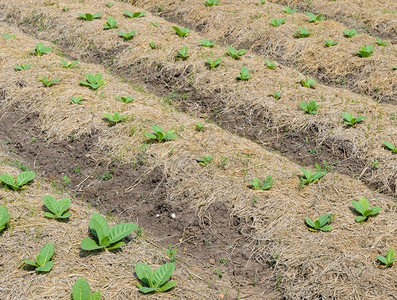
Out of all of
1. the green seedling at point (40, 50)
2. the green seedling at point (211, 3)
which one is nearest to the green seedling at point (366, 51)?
the green seedling at point (211, 3)

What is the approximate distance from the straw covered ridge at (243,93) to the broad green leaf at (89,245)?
2.13 meters

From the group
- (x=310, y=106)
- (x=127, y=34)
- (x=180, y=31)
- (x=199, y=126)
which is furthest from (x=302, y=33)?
(x=199, y=126)

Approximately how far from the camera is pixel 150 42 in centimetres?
725

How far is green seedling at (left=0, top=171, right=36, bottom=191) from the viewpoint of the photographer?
4.22m

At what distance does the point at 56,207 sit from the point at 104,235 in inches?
24.5

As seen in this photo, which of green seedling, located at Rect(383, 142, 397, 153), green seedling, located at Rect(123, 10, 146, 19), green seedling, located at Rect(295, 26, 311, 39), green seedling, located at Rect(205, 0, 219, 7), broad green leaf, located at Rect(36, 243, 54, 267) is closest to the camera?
broad green leaf, located at Rect(36, 243, 54, 267)

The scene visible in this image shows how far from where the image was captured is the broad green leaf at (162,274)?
335 centimetres

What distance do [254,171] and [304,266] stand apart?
1293 millimetres

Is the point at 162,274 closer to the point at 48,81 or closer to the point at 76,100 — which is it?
the point at 76,100

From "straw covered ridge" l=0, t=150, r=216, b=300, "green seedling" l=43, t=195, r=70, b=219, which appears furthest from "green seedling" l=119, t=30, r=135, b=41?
"green seedling" l=43, t=195, r=70, b=219

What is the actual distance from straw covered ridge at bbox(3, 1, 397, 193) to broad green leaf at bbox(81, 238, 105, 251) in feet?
7.00

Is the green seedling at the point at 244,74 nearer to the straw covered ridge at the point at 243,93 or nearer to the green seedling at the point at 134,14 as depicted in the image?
the straw covered ridge at the point at 243,93

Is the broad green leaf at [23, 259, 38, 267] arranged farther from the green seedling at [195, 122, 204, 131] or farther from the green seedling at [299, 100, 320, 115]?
the green seedling at [299, 100, 320, 115]

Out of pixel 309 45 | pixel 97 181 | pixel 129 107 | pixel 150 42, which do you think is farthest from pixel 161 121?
pixel 309 45
